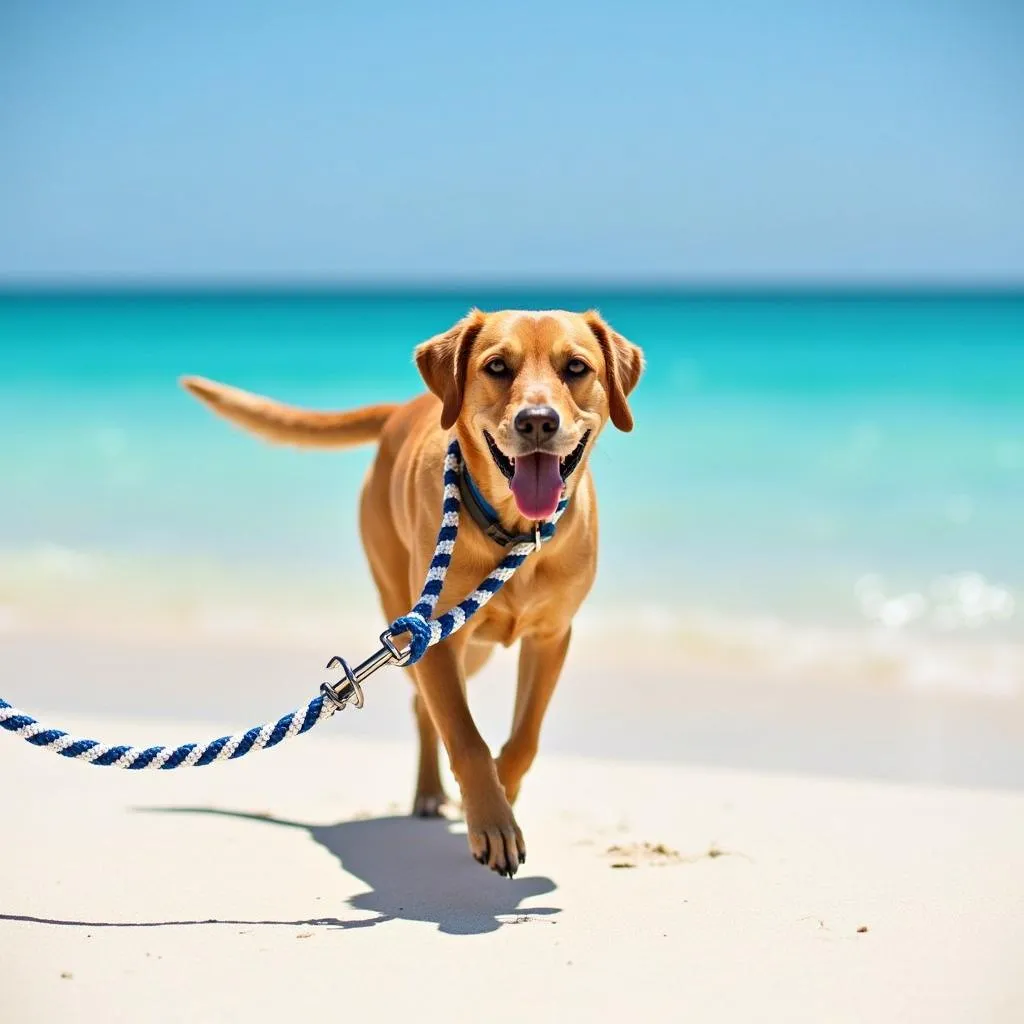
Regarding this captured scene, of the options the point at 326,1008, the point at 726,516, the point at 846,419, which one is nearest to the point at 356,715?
the point at 326,1008

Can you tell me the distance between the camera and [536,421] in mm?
3934

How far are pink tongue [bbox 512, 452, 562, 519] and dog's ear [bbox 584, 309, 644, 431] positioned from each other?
42 centimetres

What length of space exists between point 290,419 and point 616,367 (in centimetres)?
170

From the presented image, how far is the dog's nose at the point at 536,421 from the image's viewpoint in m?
3.93

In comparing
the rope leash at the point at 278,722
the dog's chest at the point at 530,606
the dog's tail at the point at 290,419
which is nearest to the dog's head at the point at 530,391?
the dog's chest at the point at 530,606

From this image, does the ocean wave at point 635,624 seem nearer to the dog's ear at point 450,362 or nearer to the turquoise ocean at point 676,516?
the turquoise ocean at point 676,516

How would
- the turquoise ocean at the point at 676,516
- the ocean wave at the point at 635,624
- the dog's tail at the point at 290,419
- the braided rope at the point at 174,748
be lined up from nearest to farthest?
the braided rope at the point at 174,748 → the dog's tail at the point at 290,419 → the ocean wave at the point at 635,624 → the turquoise ocean at the point at 676,516

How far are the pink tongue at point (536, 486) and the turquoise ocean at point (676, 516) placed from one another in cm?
343

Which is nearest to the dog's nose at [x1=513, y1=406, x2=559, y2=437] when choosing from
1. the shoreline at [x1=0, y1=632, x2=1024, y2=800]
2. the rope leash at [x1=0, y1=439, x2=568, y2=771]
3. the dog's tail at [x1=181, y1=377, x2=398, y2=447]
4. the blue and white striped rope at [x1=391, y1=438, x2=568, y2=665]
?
the blue and white striped rope at [x1=391, y1=438, x2=568, y2=665]

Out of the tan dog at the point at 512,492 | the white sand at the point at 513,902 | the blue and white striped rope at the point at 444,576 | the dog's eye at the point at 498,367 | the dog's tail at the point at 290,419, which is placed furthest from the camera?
the dog's tail at the point at 290,419

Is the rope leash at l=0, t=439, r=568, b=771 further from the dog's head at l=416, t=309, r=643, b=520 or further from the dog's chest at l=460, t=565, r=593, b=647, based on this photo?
the dog's head at l=416, t=309, r=643, b=520

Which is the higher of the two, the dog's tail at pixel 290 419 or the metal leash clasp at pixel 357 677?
the dog's tail at pixel 290 419

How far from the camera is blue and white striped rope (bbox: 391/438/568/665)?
386cm

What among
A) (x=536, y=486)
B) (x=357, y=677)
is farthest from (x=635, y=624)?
(x=357, y=677)
